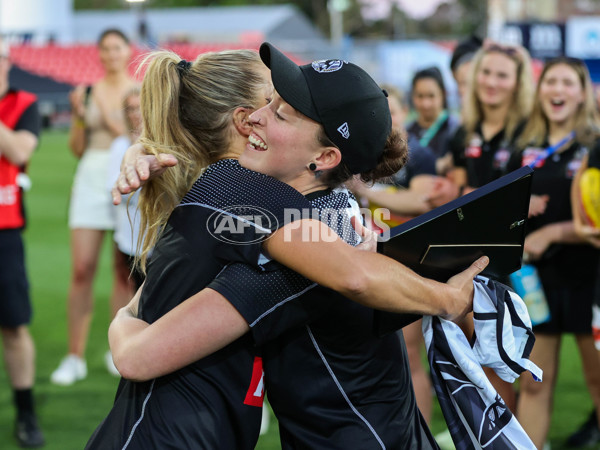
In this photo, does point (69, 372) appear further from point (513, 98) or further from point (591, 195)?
point (591, 195)

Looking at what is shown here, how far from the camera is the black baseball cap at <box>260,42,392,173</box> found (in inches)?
73.3

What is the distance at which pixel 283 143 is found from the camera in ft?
6.30

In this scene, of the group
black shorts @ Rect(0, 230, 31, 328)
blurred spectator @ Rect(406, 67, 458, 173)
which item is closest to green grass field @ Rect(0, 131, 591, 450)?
black shorts @ Rect(0, 230, 31, 328)

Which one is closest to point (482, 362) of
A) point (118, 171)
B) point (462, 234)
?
point (462, 234)

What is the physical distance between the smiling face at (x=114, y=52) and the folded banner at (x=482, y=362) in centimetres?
476

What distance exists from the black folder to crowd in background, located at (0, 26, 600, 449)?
5.28 feet

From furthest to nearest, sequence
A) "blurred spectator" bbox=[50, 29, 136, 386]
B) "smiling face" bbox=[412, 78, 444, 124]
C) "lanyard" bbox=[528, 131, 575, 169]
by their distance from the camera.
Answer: "smiling face" bbox=[412, 78, 444, 124], "blurred spectator" bbox=[50, 29, 136, 386], "lanyard" bbox=[528, 131, 575, 169]

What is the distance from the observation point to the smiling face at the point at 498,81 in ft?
15.5

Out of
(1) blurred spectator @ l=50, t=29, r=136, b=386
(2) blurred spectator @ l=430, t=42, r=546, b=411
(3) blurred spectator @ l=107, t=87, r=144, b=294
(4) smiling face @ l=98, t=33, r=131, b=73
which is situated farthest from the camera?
(4) smiling face @ l=98, t=33, r=131, b=73

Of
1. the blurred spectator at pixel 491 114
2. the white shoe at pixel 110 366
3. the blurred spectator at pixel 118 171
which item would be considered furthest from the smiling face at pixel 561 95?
the white shoe at pixel 110 366

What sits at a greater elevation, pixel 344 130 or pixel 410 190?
pixel 344 130

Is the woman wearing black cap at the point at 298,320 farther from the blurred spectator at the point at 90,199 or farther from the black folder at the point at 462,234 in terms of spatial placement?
the blurred spectator at the point at 90,199

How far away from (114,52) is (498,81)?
305cm

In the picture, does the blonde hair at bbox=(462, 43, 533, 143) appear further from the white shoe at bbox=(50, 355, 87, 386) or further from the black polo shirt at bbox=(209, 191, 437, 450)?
the white shoe at bbox=(50, 355, 87, 386)
